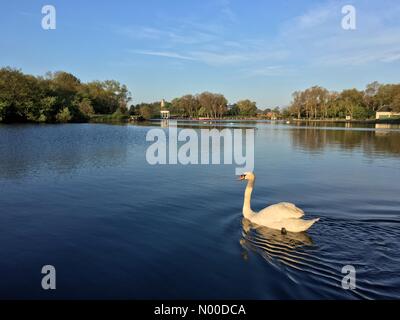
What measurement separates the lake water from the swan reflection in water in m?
0.03

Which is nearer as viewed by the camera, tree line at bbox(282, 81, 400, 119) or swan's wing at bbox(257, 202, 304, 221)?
swan's wing at bbox(257, 202, 304, 221)

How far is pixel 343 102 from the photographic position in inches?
5630

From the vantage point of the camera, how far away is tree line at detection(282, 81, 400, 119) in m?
141

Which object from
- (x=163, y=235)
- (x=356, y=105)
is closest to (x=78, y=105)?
(x=163, y=235)

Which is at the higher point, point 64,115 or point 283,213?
point 64,115

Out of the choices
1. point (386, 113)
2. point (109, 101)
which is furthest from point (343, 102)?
point (109, 101)

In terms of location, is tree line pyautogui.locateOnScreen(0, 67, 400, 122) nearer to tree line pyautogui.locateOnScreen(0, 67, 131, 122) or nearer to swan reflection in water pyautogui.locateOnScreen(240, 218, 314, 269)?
tree line pyautogui.locateOnScreen(0, 67, 131, 122)

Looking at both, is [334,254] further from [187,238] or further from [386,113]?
[386,113]

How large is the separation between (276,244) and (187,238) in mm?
2309

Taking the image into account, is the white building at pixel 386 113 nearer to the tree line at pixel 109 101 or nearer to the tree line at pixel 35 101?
the tree line at pixel 109 101

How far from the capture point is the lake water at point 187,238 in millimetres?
6629

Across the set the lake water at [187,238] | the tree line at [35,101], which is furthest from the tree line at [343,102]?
the lake water at [187,238]

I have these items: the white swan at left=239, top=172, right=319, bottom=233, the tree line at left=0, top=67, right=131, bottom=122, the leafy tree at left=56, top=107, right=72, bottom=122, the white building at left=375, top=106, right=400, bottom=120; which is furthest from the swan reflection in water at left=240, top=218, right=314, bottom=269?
the white building at left=375, top=106, right=400, bottom=120

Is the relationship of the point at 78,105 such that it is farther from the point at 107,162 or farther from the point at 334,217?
the point at 334,217
